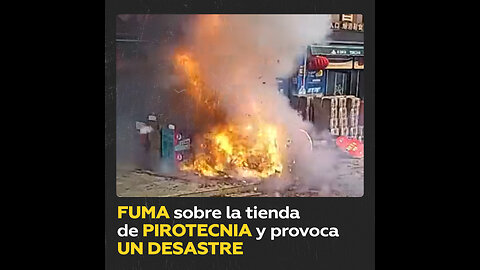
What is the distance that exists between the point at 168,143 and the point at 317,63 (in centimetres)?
76

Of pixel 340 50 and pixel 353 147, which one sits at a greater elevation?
pixel 340 50

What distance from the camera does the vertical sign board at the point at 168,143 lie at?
3393mm

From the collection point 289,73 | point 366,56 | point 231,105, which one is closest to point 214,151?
point 231,105

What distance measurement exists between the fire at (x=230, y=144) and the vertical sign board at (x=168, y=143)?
0.27ft

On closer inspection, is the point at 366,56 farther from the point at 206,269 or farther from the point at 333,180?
the point at 206,269

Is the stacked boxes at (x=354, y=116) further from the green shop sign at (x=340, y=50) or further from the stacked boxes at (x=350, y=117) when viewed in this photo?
the green shop sign at (x=340, y=50)

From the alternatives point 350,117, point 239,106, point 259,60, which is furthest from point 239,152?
point 350,117

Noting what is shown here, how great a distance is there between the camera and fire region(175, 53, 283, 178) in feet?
11.1

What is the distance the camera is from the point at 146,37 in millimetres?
3383

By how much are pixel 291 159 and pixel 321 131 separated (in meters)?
0.19

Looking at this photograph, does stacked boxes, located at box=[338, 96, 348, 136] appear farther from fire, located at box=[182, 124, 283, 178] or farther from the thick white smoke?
fire, located at box=[182, 124, 283, 178]

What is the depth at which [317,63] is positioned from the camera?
3.41m

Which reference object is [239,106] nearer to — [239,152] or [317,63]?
[239,152]

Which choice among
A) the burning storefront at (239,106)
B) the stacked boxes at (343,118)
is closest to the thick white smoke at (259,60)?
the burning storefront at (239,106)
